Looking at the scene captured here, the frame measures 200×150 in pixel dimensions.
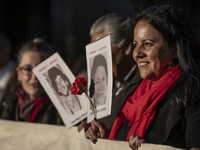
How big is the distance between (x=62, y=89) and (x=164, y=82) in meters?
0.90

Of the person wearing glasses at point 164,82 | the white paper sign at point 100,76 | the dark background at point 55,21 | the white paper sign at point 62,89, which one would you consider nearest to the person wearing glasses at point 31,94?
the white paper sign at point 62,89

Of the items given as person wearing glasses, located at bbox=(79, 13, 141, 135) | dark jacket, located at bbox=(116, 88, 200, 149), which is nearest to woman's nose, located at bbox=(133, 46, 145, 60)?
dark jacket, located at bbox=(116, 88, 200, 149)

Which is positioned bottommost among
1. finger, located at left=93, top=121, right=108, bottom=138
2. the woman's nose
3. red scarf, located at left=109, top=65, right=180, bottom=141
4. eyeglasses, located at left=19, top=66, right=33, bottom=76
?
finger, located at left=93, top=121, right=108, bottom=138

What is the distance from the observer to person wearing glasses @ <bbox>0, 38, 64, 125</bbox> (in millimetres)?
3547

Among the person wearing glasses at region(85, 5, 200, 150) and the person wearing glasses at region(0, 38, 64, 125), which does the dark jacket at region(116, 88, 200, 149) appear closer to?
the person wearing glasses at region(85, 5, 200, 150)

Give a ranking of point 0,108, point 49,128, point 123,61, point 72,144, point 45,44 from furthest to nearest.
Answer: point 0,108, point 45,44, point 123,61, point 49,128, point 72,144

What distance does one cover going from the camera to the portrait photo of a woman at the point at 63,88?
2842 millimetres

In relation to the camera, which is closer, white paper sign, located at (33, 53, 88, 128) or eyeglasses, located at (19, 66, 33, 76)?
white paper sign, located at (33, 53, 88, 128)

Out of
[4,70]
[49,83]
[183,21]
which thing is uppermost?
[183,21]

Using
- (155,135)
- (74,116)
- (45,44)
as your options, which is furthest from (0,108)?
(155,135)

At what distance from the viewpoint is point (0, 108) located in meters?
3.94

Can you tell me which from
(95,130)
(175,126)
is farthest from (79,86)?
(175,126)

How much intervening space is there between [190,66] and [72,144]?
0.94 m

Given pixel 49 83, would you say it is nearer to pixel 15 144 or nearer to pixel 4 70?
pixel 15 144
